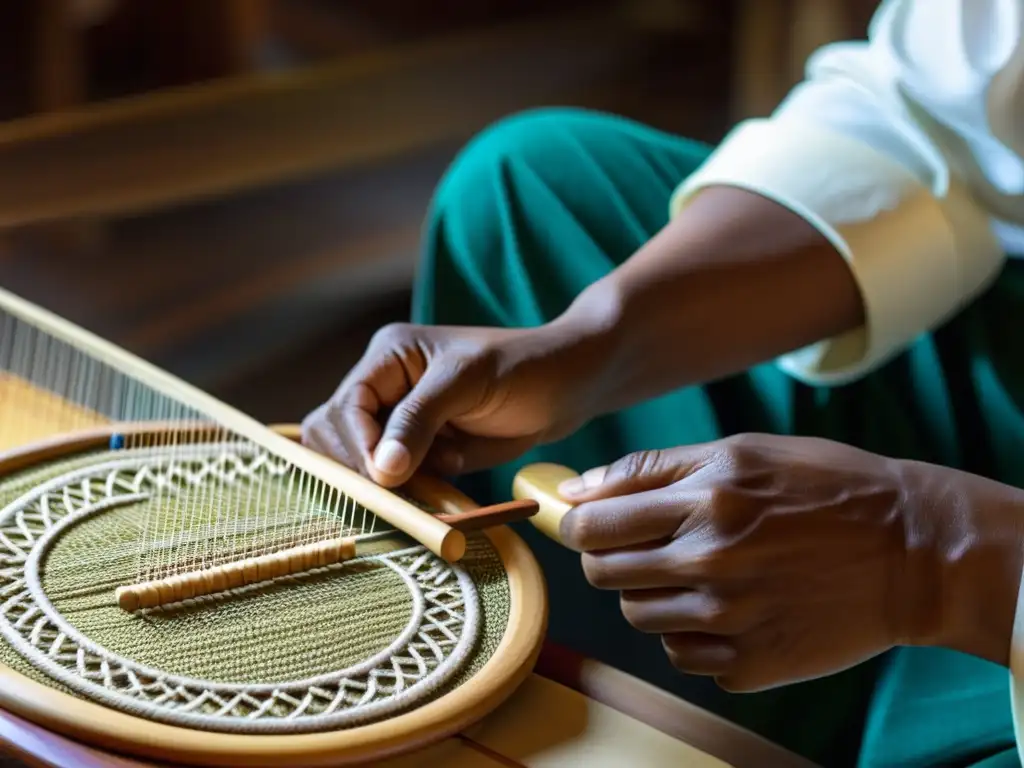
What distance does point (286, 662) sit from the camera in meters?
0.59

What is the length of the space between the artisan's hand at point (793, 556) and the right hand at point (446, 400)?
140mm

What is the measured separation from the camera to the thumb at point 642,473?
2.09ft

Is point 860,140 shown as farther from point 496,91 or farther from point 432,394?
point 496,91

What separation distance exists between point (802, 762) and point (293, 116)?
1732mm

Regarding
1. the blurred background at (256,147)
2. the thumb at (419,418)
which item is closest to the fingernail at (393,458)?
the thumb at (419,418)

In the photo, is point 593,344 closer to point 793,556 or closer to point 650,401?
point 650,401

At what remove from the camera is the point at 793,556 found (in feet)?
2.02

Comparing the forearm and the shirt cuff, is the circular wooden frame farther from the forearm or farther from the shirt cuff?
the shirt cuff

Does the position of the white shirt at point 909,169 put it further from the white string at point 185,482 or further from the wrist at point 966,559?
the white string at point 185,482

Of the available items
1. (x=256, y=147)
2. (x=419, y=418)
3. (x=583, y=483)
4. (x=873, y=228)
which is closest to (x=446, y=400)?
(x=419, y=418)

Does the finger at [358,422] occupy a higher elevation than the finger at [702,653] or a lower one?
higher

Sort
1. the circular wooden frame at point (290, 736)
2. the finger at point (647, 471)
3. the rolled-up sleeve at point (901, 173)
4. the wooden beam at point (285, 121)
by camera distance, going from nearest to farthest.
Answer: the circular wooden frame at point (290, 736) < the finger at point (647, 471) < the rolled-up sleeve at point (901, 173) < the wooden beam at point (285, 121)

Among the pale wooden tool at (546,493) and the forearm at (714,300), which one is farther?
the forearm at (714,300)

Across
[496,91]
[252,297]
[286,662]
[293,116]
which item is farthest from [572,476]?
[496,91]
